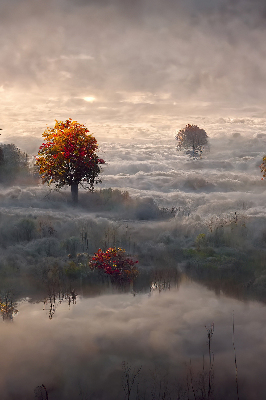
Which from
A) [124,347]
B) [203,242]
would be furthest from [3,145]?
[124,347]

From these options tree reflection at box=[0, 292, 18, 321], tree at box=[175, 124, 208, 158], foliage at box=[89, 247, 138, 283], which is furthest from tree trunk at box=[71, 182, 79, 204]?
tree at box=[175, 124, 208, 158]

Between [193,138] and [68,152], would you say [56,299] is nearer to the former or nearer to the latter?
[68,152]

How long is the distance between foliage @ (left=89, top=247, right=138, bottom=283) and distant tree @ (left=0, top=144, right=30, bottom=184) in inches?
949

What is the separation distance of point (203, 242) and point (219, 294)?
623cm

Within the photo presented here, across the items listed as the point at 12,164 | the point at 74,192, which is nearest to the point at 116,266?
the point at 74,192

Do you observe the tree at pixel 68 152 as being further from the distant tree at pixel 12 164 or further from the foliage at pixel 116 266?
the distant tree at pixel 12 164

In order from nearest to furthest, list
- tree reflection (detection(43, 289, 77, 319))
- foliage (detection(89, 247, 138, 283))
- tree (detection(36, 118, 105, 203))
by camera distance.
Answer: tree reflection (detection(43, 289, 77, 319)) < foliage (detection(89, 247, 138, 283)) < tree (detection(36, 118, 105, 203))

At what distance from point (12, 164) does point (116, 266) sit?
27.0 m

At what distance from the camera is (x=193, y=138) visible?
81.4 meters

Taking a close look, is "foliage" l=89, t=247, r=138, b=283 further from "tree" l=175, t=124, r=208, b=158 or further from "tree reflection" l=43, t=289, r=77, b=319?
"tree" l=175, t=124, r=208, b=158

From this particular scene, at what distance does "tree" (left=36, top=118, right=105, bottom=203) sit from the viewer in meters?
23.3

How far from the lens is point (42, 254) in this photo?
16.5m

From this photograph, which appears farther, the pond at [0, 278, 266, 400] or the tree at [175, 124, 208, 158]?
the tree at [175, 124, 208, 158]

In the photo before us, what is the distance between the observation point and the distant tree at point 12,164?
3634 cm
